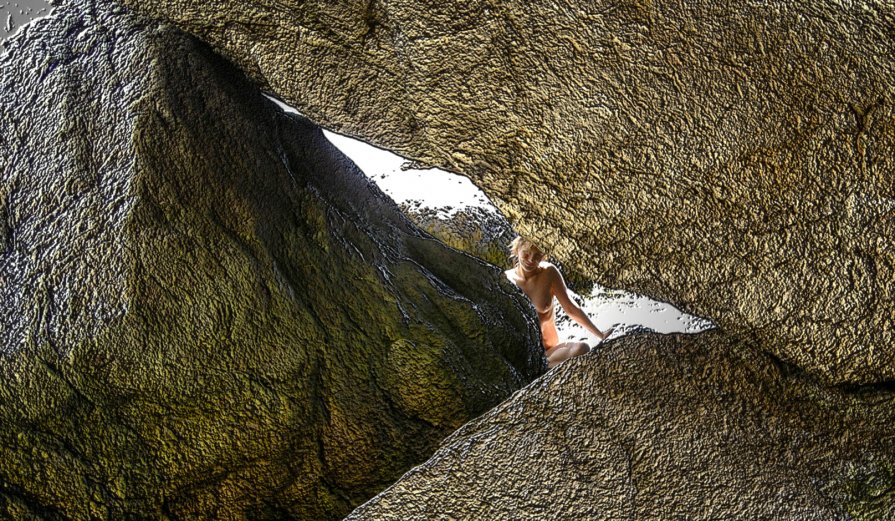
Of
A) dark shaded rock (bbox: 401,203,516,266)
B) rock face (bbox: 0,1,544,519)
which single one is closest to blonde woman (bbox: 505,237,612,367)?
dark shaded rock (bbox: 401,203,516,266)

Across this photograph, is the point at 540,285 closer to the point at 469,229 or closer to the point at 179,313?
the point at 469,229

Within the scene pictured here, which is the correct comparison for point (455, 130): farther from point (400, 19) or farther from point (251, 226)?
point (251, 226)

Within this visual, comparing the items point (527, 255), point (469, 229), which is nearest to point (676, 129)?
point (527, 255)

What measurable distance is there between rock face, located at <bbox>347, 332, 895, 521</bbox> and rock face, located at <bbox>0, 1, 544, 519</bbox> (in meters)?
0.16

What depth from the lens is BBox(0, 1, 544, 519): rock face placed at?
3.88 ft

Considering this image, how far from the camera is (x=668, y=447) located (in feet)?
3.95

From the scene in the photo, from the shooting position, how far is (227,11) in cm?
127

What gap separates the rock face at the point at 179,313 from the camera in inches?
46.5

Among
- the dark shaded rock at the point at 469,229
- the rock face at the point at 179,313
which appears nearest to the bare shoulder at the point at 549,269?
the dark shaded rock at the point at 469,229

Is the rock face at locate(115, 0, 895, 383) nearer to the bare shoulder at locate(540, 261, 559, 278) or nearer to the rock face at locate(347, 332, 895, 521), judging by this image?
the rock face at locate(347, 332, 895, 521)

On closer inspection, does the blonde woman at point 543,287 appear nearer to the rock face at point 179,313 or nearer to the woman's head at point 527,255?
the woman's head at point 527,255

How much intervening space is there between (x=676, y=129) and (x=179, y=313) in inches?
27.7

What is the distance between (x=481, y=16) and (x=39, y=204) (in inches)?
25.1

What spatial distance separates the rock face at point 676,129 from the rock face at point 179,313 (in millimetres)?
150
